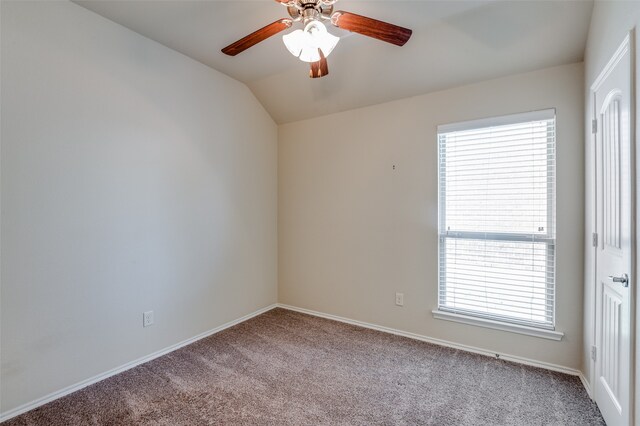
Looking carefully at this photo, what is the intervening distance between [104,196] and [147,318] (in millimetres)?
1044

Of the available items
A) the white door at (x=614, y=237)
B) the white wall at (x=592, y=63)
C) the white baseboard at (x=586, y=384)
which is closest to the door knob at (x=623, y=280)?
the white door at (x=614, y=237)

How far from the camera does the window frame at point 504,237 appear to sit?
7.79ft

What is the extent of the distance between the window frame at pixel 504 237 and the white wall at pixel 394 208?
49 mm

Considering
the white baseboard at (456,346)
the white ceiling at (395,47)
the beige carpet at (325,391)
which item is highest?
the white ceiling at (395,47)

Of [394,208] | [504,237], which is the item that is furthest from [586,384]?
[394,208]

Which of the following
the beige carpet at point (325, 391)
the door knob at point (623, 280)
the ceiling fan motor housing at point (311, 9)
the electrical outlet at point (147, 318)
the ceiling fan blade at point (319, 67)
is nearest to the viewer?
the door knob at point (623, 280)

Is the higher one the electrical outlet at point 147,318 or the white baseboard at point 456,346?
the electrical outlet at point 147,318

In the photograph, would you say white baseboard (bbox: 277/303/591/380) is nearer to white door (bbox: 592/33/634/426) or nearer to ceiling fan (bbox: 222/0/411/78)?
white door (bbox: 592/33/634/426)

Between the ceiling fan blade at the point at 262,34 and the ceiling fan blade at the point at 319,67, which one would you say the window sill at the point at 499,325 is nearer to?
the ceiling fan blade at the point at 319,67

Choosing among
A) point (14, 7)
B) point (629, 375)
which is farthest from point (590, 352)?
point (14, 7)

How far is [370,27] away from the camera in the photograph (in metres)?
1.72

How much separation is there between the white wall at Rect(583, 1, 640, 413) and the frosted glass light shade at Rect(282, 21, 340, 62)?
4.70 feet

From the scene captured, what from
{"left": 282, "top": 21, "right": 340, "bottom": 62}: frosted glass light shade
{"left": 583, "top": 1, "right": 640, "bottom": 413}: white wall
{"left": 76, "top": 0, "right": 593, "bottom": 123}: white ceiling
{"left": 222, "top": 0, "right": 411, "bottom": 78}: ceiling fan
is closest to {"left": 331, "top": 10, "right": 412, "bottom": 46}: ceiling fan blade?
{"left": 222, "top": 0, "right": 411, "bottom": 78}: ceiling fan

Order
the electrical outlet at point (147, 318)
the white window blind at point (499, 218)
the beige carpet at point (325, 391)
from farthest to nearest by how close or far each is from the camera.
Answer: the electrical outlet at point (147, 318) → the white window blind at point (499, 218) → the beige carpet at point (325, 391)
